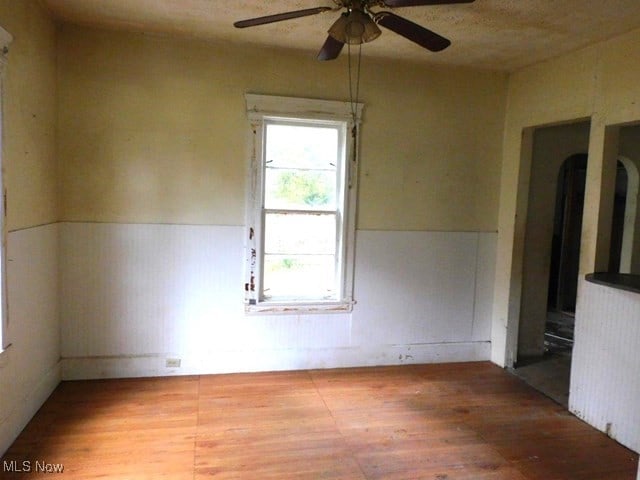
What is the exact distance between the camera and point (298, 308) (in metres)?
3.88

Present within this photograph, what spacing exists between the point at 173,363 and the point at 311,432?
137 centimetres

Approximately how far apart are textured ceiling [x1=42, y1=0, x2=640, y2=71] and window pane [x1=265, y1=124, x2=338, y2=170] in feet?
2.04

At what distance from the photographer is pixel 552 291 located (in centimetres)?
635

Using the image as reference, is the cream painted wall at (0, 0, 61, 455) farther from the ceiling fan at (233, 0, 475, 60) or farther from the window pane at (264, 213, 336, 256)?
the window pane at (264, 213, 336, 256)

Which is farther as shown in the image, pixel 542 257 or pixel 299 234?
→ pixel 542 257

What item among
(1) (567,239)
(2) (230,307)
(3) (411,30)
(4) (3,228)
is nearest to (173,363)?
(2) (230,307)

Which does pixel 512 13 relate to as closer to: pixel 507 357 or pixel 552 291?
pixel 507 357

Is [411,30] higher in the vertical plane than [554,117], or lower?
higher

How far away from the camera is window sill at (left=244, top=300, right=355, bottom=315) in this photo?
12.5 ft

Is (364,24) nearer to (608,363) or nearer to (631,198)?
(608,363)

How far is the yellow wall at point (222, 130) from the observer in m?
3.42

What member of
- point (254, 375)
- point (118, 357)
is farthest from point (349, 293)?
point (118, 357)

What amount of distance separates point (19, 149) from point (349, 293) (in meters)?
2.53

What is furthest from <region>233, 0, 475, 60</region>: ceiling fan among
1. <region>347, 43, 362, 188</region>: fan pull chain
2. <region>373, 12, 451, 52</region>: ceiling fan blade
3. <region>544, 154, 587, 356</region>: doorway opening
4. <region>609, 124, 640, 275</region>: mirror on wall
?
<region>544, 154, 587, 356</region>: doorway opening
